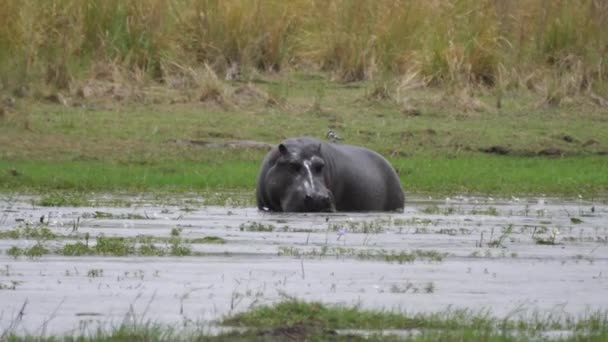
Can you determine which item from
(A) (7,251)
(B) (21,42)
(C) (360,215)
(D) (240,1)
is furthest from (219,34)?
(A) (7,251)

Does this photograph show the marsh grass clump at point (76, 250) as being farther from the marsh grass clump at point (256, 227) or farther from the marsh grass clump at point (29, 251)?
the marsh grass clump at point (256, 227)

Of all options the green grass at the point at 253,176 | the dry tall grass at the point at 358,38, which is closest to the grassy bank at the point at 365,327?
the green grass at the point at 253,176

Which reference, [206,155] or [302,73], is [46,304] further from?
[302,73]

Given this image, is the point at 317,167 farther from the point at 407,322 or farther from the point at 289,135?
the point at 407,322

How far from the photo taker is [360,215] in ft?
50.6

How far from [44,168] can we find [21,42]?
12.2 feet

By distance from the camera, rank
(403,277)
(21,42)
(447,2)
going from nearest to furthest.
A: (403,277), (21,42), (447,2)

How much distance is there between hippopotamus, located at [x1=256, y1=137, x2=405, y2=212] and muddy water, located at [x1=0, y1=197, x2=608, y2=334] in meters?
0.28

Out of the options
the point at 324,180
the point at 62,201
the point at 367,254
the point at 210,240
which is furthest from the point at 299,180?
the point at 367,254

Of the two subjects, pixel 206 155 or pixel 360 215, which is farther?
pixel 206 155

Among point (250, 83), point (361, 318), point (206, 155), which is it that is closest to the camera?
point (361, 318)

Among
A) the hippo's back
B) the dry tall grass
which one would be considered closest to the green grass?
the hippo's back

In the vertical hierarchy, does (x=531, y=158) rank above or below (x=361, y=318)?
below

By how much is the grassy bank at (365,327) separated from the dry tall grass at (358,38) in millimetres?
14291
